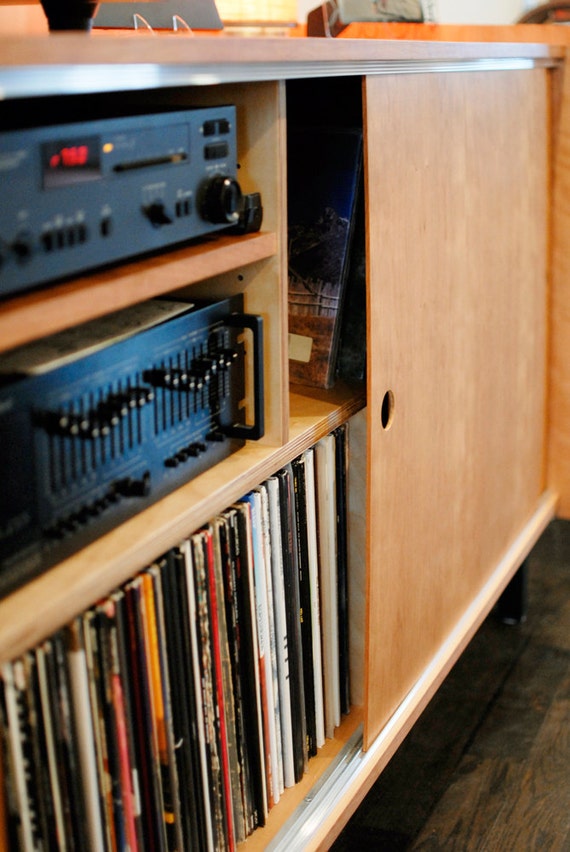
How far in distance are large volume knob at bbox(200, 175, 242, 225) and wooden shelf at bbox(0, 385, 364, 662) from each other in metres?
0.24

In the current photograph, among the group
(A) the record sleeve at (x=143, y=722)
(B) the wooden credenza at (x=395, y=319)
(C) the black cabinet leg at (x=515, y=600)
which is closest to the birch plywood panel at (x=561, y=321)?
(B) the wooden credenza at (x=395, y=319)

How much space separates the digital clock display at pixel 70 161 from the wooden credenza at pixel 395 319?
4cm

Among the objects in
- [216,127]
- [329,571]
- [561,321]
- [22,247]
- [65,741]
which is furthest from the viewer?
[561,321]

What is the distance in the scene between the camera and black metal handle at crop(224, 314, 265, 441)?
0.92 m

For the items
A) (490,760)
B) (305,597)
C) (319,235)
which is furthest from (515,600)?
(319,235)

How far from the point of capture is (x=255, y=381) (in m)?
0.93

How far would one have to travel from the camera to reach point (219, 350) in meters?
0.90

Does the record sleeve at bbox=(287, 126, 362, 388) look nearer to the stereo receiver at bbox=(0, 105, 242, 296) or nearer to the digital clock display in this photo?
the stereo receiver at bbox=(0, 105, 242, 296)

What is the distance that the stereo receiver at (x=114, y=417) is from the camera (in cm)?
67

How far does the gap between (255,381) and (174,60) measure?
328mm

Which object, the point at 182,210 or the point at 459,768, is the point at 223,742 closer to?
the point at 182,210

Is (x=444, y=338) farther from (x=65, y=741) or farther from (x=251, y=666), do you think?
(x=65, y=741)

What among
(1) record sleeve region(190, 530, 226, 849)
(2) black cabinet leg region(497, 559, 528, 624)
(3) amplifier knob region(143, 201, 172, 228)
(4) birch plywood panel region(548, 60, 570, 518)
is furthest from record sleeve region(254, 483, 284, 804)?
(4) birch plywood panel region(548, 60, 570, 518)

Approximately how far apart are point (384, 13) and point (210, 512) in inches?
44.0
